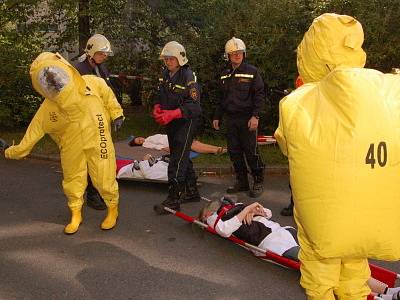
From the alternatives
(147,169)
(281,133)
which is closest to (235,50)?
(147,169)

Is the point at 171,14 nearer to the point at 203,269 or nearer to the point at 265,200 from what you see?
the point at 265,200

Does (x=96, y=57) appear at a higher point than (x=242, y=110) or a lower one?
higher

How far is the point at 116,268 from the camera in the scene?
4.53 meters

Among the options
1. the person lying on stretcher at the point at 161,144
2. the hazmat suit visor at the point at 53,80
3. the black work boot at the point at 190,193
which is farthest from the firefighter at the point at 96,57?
the person lying on stretcher at the point at 161,144

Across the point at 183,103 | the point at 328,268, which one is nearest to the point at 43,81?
the point at 183,103

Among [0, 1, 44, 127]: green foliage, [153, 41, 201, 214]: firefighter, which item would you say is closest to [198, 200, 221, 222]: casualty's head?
[153, 41, 201, 214]: firefighter

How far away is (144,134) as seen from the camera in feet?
35.1

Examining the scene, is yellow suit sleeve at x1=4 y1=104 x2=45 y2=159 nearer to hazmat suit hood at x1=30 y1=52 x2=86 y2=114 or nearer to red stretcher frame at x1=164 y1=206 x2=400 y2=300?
hazmat suit hood at x1=30 y1=52 x2=86 y2=114

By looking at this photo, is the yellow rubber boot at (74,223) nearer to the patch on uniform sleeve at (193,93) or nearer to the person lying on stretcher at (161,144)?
the patch on uniform sleeve at (193,93)

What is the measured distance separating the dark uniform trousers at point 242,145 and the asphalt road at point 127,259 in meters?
0.44

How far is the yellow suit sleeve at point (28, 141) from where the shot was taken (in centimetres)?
506

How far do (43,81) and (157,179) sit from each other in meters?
2.48

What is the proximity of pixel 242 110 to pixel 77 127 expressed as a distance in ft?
7.62

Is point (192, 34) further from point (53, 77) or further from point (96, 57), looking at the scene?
point (53, 77)
